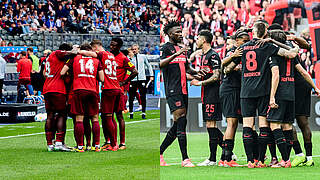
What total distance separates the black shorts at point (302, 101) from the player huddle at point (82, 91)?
9.10 ft

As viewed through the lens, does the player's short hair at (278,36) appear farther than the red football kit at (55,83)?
No

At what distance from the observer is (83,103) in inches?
346

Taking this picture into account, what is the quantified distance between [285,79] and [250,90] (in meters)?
0.48

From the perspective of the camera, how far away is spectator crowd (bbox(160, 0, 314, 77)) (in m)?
17.5

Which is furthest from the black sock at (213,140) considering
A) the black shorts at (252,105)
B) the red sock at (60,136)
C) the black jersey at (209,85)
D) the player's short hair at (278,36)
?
the red sock at (60,136)

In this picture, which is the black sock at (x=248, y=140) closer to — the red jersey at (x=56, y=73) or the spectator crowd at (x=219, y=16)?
the red jersey at (x=56, y=73)

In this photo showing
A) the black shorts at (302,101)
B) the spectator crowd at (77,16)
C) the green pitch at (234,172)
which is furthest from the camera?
the spectator crowd at (77,16)

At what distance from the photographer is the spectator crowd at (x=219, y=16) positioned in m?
17.5

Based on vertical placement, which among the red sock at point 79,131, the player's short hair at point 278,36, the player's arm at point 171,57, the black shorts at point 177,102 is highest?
the player's short hair at point 278,36

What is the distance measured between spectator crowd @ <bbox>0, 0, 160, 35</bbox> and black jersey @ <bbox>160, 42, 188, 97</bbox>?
19.0m

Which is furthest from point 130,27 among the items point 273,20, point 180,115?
point 180,115

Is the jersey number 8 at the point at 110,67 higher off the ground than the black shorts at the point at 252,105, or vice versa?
the jersey number 8 at the point at 110,67

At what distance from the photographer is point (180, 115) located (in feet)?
24.2

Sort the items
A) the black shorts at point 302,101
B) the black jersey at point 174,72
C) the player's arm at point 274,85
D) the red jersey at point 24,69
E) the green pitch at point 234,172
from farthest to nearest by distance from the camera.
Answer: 1. the red jersey at point 24,69
2. the black shorts at point 302,101
3. the black jersey at point 174,72
4. the player's arm at point 274,85
5. the green pitch at point 234,172
